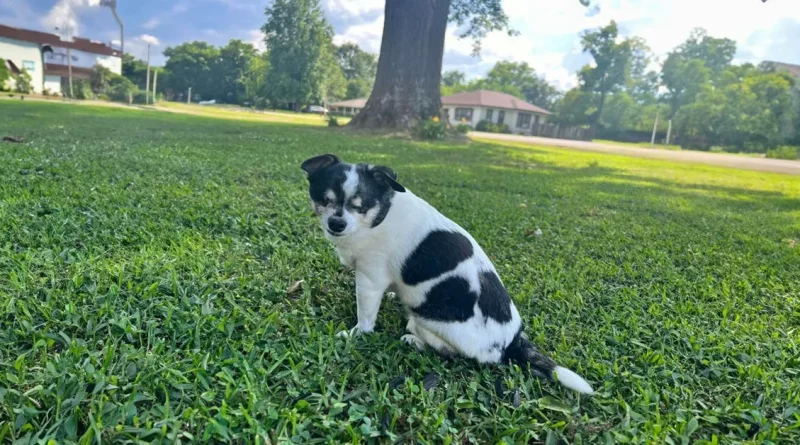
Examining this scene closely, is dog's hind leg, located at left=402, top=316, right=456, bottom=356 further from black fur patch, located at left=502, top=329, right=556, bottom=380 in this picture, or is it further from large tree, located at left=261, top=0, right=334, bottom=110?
large tree, located at left=261, top=0, right=334, bottom=110

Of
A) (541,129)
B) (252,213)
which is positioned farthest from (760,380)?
(541,129)

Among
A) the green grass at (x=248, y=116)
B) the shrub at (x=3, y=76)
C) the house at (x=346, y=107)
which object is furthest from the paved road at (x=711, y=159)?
the house at (x=346, y=107)

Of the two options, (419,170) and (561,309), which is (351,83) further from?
(561,309)

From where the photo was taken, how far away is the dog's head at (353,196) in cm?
211

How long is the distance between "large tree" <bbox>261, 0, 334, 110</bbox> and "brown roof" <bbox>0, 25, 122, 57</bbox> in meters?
16.7

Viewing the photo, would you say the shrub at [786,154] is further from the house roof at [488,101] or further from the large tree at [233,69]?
the large tree at [233,69]

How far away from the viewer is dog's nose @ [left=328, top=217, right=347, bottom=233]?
2070 millimetres

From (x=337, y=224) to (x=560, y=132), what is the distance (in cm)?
5059

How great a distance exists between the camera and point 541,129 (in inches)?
1973

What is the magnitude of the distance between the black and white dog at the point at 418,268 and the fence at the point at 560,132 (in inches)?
1880

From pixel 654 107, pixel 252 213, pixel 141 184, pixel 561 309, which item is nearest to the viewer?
pixel 561 309

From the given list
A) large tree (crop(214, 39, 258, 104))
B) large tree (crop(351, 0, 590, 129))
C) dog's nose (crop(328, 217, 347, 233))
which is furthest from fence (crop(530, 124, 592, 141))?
dog's nose (crop(328, 217, 347, 233))

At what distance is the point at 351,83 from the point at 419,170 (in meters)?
70.7

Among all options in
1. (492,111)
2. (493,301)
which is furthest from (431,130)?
(492,111)
